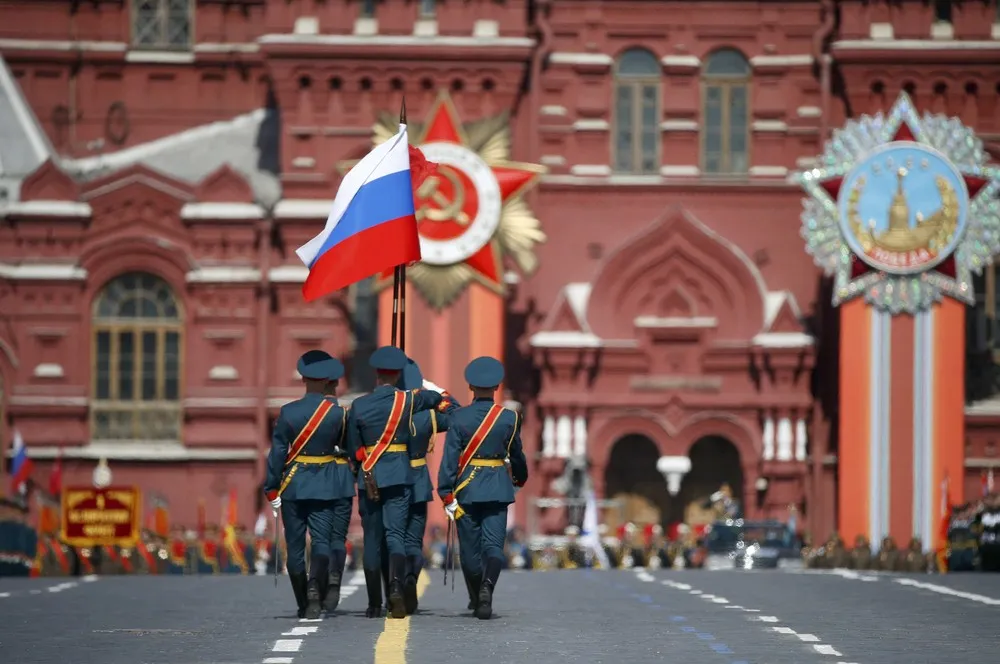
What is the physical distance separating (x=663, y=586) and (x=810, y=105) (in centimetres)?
2700

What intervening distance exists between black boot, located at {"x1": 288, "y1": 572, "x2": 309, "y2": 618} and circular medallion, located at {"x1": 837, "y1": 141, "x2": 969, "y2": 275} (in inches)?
1200

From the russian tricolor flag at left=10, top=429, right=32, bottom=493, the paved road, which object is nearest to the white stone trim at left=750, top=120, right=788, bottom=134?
the russian tricolor flag at left=10, top=429, right=32, bottom=493

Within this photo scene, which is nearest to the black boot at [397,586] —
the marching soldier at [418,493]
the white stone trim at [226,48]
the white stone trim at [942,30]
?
the marching soldier at [418,493]

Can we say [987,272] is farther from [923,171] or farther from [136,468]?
[136,468]

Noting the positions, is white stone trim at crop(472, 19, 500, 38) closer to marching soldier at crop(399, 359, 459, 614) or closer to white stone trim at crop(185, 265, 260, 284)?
white stone trim at crop(185, 265, 260, 284)

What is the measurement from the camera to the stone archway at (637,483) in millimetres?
53281

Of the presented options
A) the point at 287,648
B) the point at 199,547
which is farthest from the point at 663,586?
the point at 199,547

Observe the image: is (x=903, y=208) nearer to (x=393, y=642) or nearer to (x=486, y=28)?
(x=486, y=28)

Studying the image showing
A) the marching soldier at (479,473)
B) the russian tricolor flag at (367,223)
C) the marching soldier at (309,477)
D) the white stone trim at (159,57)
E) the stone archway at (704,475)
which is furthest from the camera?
the white stone trim at (159,57)

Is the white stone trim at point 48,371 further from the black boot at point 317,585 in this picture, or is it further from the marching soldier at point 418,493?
the black boot at point 317,585

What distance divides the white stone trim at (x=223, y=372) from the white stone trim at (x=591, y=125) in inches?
357

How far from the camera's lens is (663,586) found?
90.4ft

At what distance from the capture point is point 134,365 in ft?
171

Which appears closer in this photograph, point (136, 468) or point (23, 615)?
point (23, 615)
